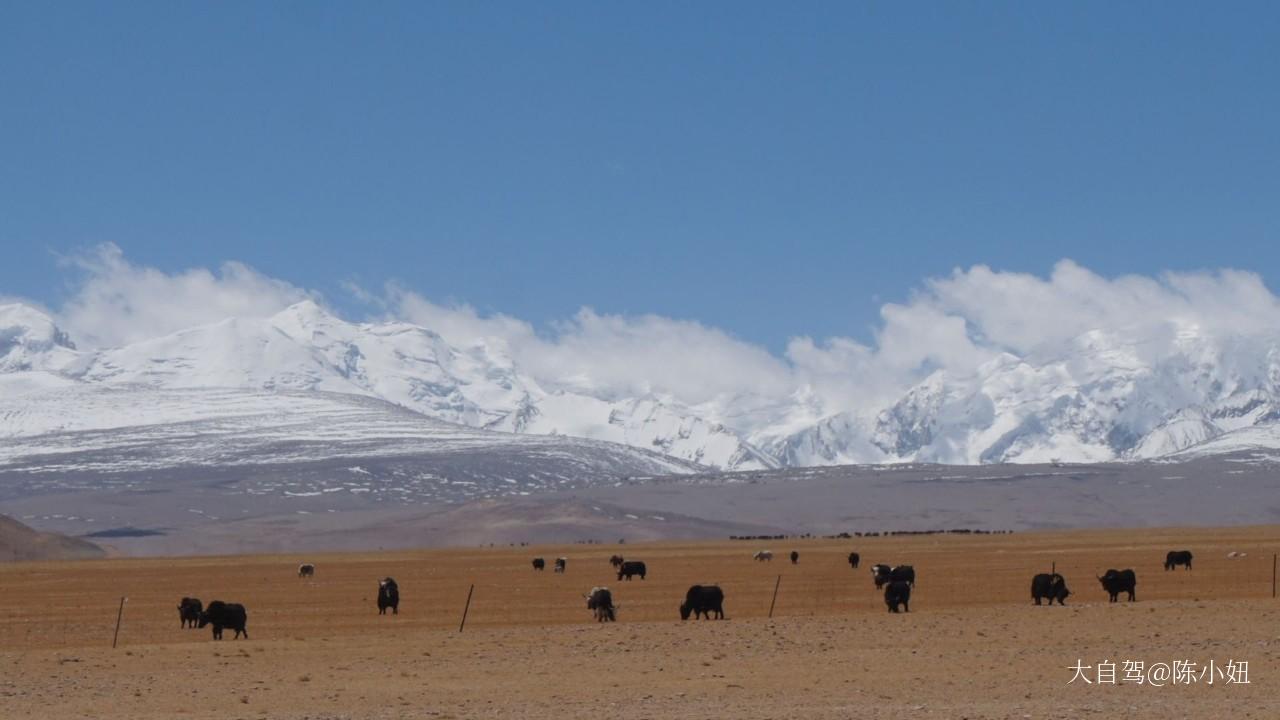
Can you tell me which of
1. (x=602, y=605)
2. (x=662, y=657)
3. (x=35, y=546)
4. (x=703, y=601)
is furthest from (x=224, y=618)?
(x=35, y=546)

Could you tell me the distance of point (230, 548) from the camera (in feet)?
626

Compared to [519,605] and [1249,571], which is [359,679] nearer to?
[519,605]

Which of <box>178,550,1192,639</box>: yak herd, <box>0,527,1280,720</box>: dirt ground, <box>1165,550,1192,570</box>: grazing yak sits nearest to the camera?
<box>0,527,1280,720</box>: dirt ground

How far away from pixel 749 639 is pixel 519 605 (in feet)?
60.2

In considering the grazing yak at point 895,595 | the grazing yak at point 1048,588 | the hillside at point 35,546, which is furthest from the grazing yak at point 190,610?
the hillside at point 35,546

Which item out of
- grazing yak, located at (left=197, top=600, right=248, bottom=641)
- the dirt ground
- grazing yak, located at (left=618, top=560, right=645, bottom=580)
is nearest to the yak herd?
grazing yak, located at (left=197, top=600, right=248, bottom=641)

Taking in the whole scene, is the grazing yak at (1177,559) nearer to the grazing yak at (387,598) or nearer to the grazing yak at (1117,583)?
the grazing yak at (1117,583)

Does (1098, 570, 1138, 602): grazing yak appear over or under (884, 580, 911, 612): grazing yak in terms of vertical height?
over

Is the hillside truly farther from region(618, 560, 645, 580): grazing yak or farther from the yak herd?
the yak herd

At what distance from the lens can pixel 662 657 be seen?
31828 mm

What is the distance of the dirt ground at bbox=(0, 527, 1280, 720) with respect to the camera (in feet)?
82.2

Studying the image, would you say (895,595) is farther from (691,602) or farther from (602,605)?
(602,605)

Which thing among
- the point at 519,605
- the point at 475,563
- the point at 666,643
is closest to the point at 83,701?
the point at 666,643

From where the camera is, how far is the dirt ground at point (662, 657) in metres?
25.0
